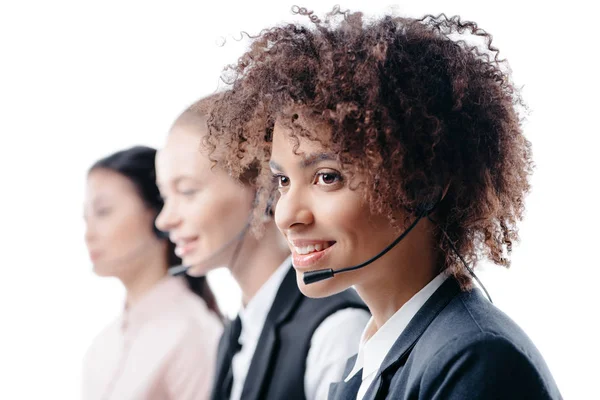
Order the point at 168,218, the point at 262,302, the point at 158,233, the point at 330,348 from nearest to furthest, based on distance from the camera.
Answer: the point at 330,348 < the point at 262,302 < the point at 168,218 < the point at 158,233

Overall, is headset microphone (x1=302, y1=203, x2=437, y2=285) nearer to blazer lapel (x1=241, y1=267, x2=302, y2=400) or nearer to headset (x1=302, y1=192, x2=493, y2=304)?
headset (x1=302, y1=192, x2=493, y2=304)

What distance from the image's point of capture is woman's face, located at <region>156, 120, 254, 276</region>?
146 cm

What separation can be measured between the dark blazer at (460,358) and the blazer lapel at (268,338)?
0.37 metres

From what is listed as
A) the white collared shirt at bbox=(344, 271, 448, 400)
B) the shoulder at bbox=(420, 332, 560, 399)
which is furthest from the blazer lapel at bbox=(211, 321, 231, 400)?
the shoulder at bbox=(420, 332, 560, 399)

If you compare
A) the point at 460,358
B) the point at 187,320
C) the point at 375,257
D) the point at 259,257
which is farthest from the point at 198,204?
the point at 460,358

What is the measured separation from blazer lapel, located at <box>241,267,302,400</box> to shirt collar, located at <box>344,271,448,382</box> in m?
0.26

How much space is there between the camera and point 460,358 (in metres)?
0.85

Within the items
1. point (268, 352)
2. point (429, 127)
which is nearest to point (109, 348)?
point (268, 352)

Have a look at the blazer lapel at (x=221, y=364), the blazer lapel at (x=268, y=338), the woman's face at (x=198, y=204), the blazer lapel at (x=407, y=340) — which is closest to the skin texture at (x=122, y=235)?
the woman's face at (x=198, y=204)

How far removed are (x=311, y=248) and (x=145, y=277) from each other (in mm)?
795

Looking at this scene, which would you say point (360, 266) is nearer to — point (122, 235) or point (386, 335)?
point (386, 335)

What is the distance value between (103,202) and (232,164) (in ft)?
2.07

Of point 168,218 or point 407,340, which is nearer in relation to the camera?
point 407,340

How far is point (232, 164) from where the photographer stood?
117cm
